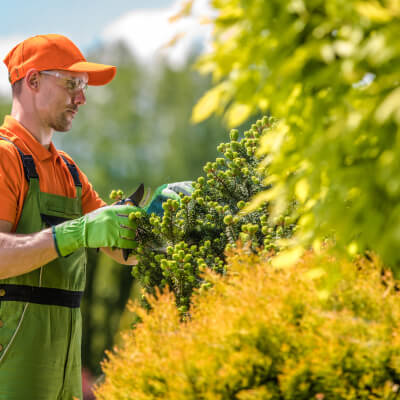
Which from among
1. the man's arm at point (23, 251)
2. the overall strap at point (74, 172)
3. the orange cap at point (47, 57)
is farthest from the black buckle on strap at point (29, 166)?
the orange cap at point (47, 57)

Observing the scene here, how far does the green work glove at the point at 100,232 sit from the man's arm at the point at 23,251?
0.05 m

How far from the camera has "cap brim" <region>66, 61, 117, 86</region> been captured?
2658mm

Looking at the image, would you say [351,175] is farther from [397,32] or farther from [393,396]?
[393,396]

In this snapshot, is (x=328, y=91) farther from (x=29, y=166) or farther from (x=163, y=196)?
(x=29, y=166)

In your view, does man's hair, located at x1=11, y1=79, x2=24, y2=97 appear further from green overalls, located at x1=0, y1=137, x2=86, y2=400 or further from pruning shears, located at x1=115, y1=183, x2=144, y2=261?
pruning shears, located at x1=115, y1=183, x2=144, y2=261

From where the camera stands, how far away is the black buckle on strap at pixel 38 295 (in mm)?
2354

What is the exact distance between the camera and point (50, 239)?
2.26 meters

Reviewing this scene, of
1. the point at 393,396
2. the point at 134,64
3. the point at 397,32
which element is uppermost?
the point at 134,64

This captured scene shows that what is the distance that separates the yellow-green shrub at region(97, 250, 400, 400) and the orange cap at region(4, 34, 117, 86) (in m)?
1.74

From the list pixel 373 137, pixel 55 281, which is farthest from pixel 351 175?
pixel 55 281

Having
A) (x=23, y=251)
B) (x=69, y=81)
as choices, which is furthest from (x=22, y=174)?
(x=69, y=81)

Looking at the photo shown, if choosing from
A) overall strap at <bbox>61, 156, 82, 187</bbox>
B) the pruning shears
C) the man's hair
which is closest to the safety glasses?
the man's hair

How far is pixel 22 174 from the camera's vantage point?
241cm

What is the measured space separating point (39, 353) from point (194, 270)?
3.17 feet
